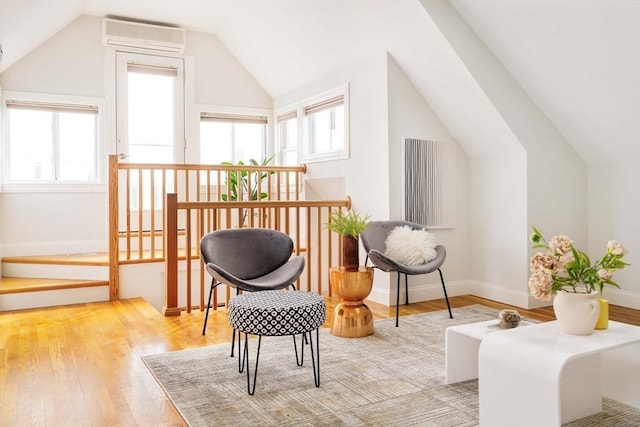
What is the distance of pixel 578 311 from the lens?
82.1 inches

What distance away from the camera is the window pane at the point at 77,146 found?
580 centimetres

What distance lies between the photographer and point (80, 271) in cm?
489

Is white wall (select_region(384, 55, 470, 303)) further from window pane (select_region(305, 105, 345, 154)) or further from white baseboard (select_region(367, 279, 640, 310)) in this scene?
window pane (select_region(305, 105, 345, 154))

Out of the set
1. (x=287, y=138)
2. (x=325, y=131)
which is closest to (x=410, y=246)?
(x=325, y=131)

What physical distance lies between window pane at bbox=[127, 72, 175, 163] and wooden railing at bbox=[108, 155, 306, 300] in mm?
269

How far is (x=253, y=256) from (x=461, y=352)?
1628 mm

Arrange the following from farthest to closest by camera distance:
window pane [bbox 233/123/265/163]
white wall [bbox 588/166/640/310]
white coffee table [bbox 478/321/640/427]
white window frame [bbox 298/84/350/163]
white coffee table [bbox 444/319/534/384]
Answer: window pane [bbox 233/123/265/163]
white window frame [bbox 298/84/350/163]
white wall [bbox 588/166/640/310]
white coffee table [bbox 444/319/534/384]
white coffee table [bbox 478/321/640/427]

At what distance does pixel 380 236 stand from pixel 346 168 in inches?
43.5

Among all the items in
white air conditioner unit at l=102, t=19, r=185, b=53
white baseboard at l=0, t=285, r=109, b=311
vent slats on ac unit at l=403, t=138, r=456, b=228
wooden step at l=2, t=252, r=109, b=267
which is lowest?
white baseboard at l=0, t=285, r=109, b=311

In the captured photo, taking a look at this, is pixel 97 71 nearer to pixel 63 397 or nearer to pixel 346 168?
pixel 346 168

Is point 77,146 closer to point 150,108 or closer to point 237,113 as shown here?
point 150,108

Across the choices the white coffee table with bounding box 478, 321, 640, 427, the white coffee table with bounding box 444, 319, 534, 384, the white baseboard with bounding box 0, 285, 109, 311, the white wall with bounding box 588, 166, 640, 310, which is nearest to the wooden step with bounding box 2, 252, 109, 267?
the white baseboard with bounding box 0, 285, 109, 311

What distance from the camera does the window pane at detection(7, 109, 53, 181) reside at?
5551mm

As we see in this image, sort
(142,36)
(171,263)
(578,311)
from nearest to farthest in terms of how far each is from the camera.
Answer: (578,311), (171,263), (142,36)
